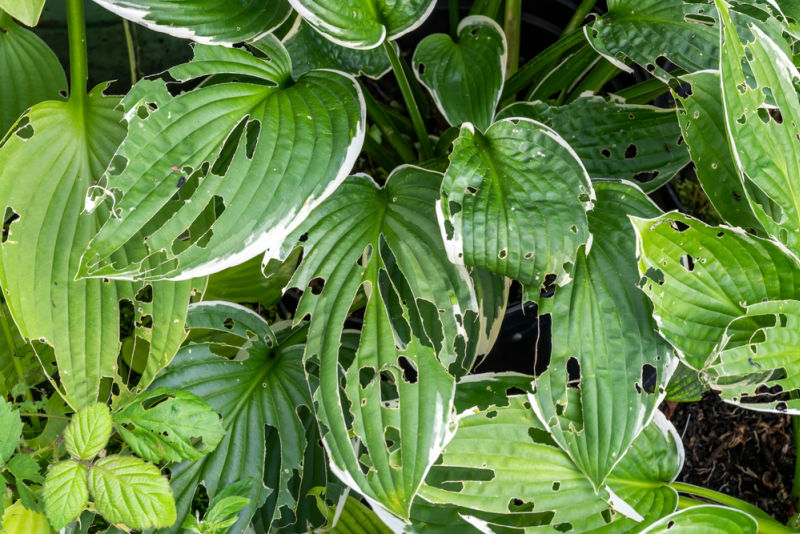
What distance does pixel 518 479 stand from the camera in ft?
2.52

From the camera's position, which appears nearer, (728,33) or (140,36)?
(728,33)

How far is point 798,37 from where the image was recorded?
728 mm

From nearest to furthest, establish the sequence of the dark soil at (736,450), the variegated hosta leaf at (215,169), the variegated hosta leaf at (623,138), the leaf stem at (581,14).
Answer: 1. the variegated hosta leaf at (215,169)
2. the variegated hosta leaf at (623,138)
3. the leaf stem at (581,14)
4. the dark soil at (736,450)

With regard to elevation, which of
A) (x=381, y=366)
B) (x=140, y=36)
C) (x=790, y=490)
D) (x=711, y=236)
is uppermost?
(x=140, y=36)

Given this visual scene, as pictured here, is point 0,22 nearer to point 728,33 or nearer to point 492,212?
point 492,212

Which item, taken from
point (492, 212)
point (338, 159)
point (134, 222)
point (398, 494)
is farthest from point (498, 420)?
point (134, 222)

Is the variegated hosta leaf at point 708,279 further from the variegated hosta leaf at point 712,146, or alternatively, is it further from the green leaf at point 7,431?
the green leaf at point 7,431

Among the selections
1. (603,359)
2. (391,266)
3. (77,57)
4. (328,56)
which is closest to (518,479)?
(603,359)

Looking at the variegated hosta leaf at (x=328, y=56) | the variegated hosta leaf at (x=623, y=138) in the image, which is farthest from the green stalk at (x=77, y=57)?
the variegated hosta leaf at (x=623, y=138)

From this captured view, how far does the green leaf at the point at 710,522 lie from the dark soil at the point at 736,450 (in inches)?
18.4

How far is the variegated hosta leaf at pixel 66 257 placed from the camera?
2.32 feet

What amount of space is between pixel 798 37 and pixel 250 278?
83cm

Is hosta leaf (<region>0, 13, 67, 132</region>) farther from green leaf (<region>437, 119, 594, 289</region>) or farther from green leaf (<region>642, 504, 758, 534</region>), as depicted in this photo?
green leaf (<region>642, 504, 758, 534</region>)

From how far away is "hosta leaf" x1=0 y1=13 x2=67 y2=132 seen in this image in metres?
0.84
